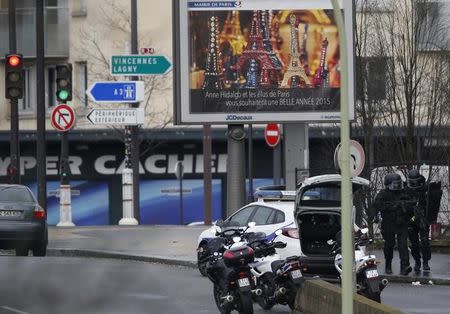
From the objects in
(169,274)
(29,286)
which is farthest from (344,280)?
(169,274)

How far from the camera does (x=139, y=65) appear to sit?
25828 mm

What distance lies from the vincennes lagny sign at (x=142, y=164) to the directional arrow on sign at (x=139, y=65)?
58.3ft

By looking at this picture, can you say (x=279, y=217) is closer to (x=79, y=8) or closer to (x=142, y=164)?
(x=142, y=164)

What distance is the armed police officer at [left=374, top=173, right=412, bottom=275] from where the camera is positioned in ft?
63.3

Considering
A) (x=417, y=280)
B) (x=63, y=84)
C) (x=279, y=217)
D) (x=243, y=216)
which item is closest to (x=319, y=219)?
(x=279, y=217)

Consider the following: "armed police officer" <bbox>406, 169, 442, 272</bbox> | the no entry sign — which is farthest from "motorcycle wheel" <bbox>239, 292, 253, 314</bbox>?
the no entry sign

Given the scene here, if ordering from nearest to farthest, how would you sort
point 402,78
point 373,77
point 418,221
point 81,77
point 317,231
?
point 317,231 → point 418,221 → point 402,78 → point 373,77 → point 81,77

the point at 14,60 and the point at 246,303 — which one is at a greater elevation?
the point at 14,60

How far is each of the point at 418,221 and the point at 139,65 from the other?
8.68 meters

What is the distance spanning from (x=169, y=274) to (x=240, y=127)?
447cm

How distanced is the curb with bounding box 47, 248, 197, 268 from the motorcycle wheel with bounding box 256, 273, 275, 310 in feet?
22.5

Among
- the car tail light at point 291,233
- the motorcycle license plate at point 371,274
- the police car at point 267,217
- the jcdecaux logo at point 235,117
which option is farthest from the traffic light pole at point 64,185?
the motorcycle license plate at point 371,274

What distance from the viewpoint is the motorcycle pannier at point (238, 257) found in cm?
1354

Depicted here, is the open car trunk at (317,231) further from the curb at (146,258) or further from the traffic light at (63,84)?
the traffic light at (63,84)
